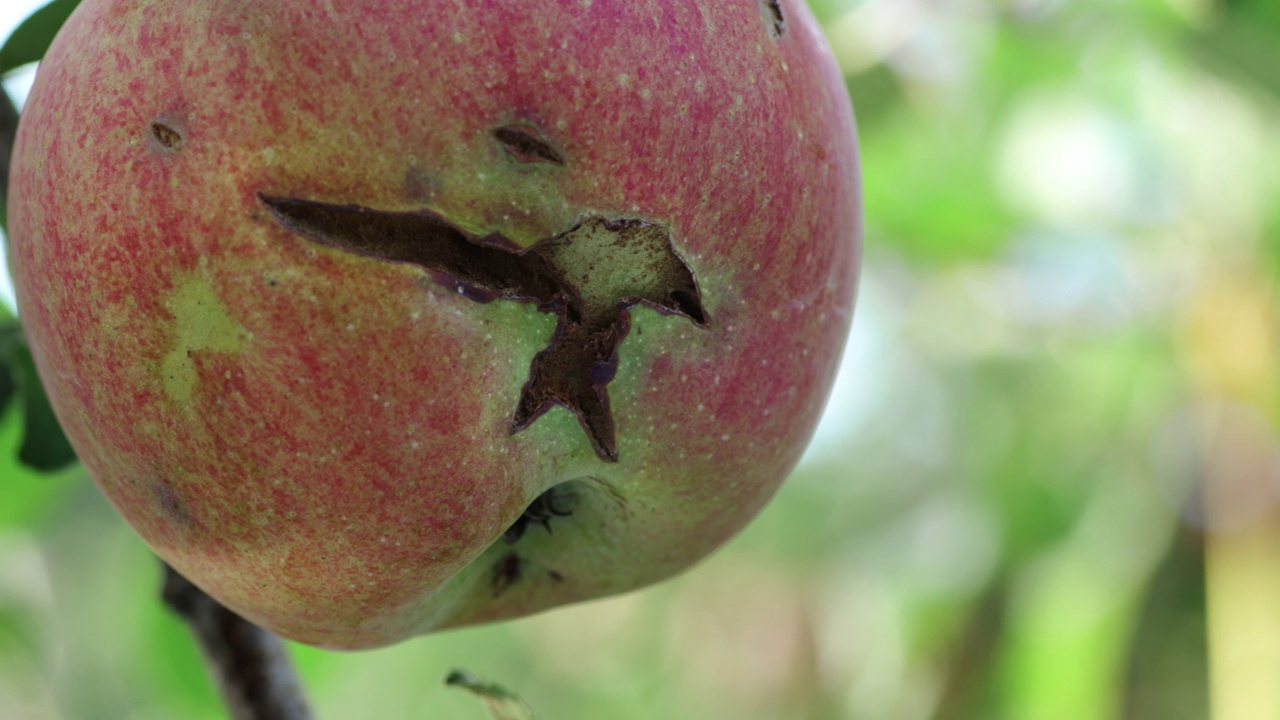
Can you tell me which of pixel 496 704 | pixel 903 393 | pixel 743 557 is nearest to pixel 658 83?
pixel 496 704

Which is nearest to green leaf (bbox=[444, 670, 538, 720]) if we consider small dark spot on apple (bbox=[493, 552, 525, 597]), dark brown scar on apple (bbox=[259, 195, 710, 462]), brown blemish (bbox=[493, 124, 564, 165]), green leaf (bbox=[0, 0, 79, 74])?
small dark spot on apple (bbox=[493, 552, 525, 597])

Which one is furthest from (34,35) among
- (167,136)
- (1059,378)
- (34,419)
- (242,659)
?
(1059,378)

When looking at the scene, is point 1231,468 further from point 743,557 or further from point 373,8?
point 743,557

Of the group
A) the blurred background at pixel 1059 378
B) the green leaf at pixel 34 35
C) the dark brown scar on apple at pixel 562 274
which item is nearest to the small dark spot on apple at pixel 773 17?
the dark brown scar on apple at pixel 562 274

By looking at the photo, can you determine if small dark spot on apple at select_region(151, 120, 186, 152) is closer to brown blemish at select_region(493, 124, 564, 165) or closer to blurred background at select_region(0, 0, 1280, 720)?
brown blemish at select_region(493, 124, 564, 165)

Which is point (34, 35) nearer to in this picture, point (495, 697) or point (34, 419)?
point (34, 419)
